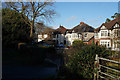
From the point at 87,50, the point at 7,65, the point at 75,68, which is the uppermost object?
the point at 87,50

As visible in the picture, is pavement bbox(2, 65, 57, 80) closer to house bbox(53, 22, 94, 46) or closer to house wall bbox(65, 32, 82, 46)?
house bbox(53, 22, 94, 46)

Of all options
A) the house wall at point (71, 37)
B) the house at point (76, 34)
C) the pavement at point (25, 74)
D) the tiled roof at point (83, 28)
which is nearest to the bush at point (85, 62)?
the pavement at point (25, 74)

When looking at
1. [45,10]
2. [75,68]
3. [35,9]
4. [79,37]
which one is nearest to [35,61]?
[75,68]

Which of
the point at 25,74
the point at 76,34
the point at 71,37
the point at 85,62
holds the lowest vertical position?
the point at 25,74

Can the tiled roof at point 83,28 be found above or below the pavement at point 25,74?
above

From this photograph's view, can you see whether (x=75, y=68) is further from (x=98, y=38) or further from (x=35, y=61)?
(x=98, y=38)

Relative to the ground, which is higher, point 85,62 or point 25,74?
point 85,62

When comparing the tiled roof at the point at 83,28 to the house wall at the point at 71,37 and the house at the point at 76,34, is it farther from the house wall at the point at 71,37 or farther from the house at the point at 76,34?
the house wall at the point at 71,37

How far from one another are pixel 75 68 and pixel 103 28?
3010 cm

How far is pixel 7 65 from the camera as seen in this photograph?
10375 millimetres

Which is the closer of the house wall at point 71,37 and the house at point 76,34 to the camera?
the house at point 76,34

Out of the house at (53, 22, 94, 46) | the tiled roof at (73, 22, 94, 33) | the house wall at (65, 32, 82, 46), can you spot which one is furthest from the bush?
the house wall at (65, 32, 82, 46)

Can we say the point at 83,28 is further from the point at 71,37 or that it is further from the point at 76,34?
the point at 71,37

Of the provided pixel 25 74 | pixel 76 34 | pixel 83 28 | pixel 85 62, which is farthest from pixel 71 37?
pixel 85 62
